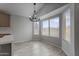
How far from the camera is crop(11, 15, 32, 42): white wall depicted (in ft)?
6.47

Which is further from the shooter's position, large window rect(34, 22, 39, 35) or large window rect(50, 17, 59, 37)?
large window rect(50, 17, 59, 37)

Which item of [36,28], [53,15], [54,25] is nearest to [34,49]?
[36,28]

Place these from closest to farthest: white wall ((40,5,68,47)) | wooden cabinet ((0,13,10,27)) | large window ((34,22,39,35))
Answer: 1. wooden cabinet ((0,13,10,27))
2. large window ((34,22,39,35))
3. white wall ((40,5,68,47))

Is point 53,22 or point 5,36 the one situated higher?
point 53,22

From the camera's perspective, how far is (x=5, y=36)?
1701 mm

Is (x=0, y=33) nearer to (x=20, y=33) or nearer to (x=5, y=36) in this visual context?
(x=5, y=36)

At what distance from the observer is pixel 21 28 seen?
2.07 m

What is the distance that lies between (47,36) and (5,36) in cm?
97

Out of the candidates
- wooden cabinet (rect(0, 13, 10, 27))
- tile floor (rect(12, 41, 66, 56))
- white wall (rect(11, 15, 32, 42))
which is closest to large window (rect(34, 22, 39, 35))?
white wall (rect(11, 15, 32, 42))

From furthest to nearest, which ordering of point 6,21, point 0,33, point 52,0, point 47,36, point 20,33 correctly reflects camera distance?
point 47,36 → point 20,33 → point 6,21 → point 0,33 → point 52,0

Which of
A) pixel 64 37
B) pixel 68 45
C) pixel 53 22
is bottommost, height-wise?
pixel 68 45

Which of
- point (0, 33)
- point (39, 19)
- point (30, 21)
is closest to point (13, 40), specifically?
point (0, 33)

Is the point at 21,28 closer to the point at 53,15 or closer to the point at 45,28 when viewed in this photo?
the point at 45,28

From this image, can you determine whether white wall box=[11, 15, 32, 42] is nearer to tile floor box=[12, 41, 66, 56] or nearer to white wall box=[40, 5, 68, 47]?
tile floor box=[12, 41, 66, 56]
